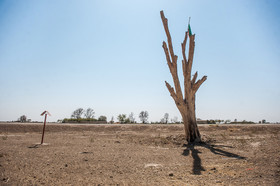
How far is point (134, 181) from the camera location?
11.7 feet

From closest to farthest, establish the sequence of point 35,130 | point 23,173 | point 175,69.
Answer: point 23,173, point 175,69, point 35,130

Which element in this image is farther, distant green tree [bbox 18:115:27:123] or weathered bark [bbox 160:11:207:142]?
distant green tree [bbox 18:115:27:123]

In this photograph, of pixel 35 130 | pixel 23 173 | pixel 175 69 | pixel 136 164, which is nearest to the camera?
pixel 23 173

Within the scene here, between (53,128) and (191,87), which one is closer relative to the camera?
(191,87)

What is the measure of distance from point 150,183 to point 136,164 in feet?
5.49

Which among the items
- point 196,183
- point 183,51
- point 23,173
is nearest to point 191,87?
point 183,51

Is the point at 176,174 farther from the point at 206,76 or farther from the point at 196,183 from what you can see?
the point at 206,76

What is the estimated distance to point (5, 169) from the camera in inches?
164

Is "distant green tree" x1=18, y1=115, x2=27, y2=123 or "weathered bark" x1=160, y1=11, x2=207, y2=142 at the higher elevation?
"weathered bark" x1=160, y1=11, x2=207, y2=142

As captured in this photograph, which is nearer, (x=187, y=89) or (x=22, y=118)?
(x=187, y=89)

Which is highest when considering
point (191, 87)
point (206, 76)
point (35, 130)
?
point (206, 76)

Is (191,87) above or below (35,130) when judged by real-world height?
above

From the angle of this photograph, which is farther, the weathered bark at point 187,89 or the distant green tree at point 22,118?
the distant green tree at point 22,118

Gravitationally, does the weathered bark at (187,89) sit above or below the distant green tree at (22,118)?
above
